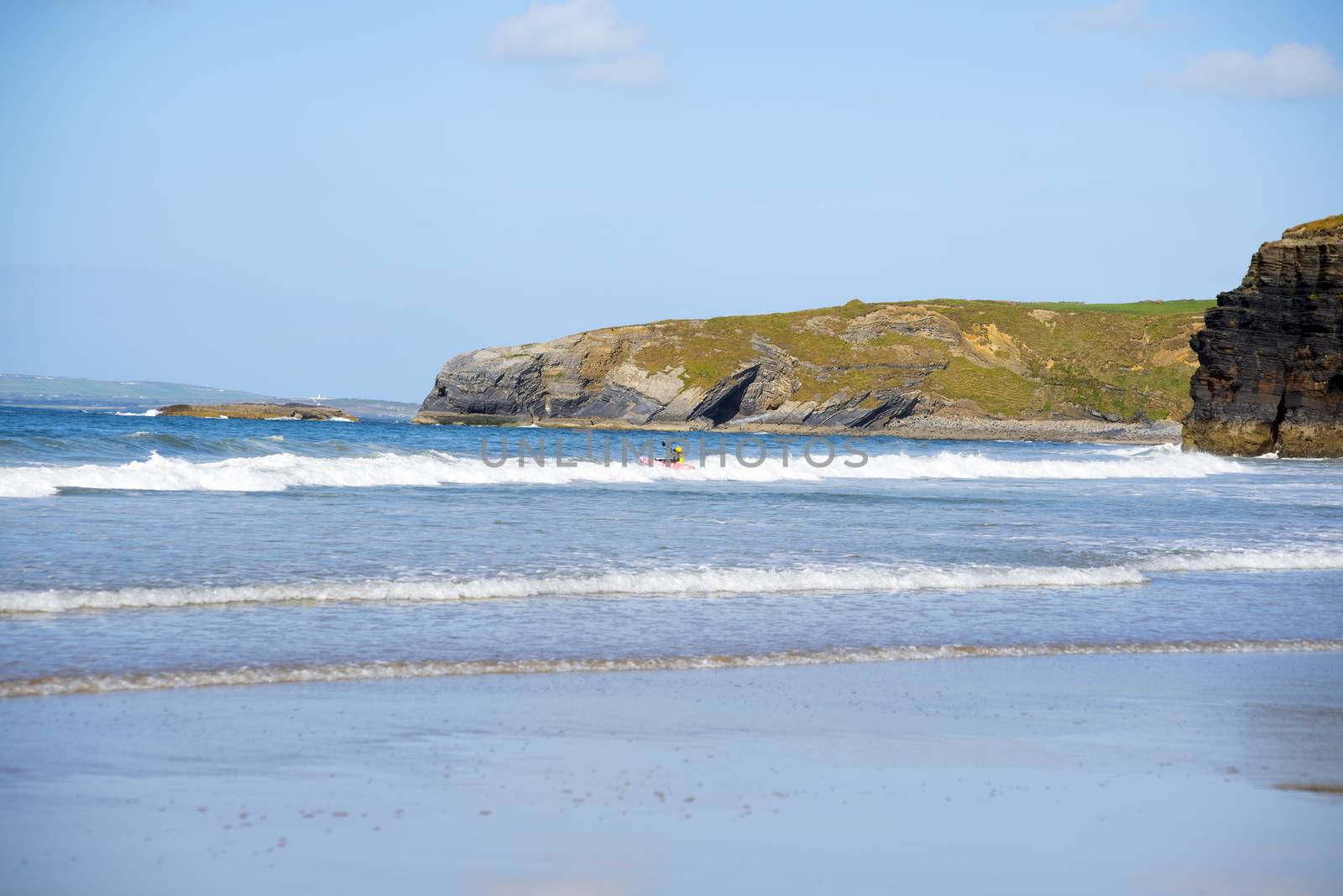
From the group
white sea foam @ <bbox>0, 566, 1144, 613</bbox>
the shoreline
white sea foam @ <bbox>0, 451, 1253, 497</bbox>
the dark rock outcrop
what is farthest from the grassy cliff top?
the dark rock outcrop

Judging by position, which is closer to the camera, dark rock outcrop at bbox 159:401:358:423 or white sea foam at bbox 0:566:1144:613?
white sea foam at bbox 0:566:1144:613

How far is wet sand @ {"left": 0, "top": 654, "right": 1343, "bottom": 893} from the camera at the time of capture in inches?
176

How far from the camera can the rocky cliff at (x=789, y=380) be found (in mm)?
105250

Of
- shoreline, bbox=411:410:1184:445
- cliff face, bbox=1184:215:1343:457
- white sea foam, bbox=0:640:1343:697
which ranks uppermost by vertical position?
cliff face, bbox=1184:215:1343:457

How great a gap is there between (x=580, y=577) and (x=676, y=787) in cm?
642

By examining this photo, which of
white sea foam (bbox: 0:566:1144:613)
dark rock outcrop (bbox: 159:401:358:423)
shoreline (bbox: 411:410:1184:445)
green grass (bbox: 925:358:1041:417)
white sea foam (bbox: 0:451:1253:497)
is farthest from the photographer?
green grass (bbox: 925:358:1041:417)

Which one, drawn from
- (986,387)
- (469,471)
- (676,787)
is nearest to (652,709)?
(676,787)

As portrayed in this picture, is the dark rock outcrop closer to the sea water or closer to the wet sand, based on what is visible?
the sea water

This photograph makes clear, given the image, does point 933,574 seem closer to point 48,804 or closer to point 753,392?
point 48,804

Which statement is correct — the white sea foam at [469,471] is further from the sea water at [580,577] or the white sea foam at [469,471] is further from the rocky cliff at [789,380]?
the rocky cliff at [789,380]

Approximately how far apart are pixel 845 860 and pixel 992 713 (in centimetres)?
304

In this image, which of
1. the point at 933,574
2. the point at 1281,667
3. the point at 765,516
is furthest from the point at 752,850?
the point at 765,516

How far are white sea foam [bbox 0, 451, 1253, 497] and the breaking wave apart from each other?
10706mm

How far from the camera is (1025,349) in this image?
131250mm
